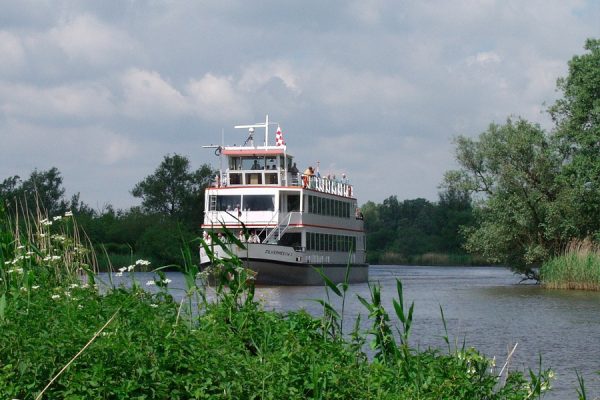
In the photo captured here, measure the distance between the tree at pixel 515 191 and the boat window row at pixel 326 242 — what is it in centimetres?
504

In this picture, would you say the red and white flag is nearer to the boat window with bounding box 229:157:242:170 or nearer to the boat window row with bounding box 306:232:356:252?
the boat window with bounding box 229:157:242:170

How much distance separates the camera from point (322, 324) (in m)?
8.64

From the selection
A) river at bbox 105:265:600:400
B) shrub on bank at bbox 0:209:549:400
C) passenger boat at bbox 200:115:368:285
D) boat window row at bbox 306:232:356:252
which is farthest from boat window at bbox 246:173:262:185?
shrub on bank at bbox 0:209:549:400

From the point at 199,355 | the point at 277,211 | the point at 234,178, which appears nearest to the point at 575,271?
the point at 277,211

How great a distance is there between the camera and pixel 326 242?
40.4 m

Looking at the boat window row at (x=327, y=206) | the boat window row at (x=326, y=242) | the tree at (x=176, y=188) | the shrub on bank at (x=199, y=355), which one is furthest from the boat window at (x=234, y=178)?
the tree at (x=176, y=188)

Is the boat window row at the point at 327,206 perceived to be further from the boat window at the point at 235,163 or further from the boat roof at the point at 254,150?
the boat window at the point at 235,163

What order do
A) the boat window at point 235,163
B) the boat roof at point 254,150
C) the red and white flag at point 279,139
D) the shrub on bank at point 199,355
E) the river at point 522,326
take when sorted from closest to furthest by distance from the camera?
the shrub on bank at point 199,355, the river at point 522,326, the boat roof at point 254,150, the boat window at point 235,163, the red and white flag at point 279,139

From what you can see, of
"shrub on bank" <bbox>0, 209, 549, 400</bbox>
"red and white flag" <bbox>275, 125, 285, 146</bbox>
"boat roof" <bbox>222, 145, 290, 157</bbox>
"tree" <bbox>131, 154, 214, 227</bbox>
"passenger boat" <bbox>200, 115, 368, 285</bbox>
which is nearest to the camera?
"shrub on bank" <bbox>0, 209, 549, 400</bbox>

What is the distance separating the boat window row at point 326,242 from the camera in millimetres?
38344

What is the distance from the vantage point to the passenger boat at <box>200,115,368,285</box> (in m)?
35.8

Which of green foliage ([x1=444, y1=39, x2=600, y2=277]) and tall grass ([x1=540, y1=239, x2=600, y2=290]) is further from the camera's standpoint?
green foliage ([x1=444, y1=39, x2=600, y2=277])

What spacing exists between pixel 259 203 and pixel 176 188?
52.0m

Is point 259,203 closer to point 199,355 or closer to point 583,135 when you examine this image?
point 583,135
